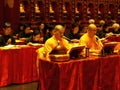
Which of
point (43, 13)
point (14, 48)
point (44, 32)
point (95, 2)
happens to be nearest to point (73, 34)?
point (44, 32)

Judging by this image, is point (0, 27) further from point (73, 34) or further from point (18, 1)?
point (73, 34)

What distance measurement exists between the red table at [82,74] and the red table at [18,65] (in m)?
1.67

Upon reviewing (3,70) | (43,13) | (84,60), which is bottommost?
(3,70)

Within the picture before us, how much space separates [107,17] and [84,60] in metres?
10.2

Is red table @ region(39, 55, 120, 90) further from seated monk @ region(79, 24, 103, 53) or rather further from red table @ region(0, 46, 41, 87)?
A: red table @ region(0, 46, 41, 87)

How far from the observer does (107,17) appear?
48.1ft

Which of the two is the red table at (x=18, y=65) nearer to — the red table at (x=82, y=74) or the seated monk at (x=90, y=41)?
the seated monk at (x=90, y=41)

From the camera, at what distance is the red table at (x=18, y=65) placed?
21.0 feet

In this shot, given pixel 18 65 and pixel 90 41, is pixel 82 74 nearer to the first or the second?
pixel 90 41

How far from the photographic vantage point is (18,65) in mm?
6598

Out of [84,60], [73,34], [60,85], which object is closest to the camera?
[60,85]

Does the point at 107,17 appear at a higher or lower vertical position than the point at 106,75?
higher

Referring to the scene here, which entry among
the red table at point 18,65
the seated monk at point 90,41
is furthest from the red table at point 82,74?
the red table at point 18,65

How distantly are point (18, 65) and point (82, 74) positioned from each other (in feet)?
7.10
